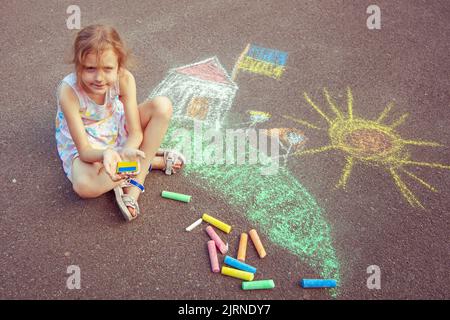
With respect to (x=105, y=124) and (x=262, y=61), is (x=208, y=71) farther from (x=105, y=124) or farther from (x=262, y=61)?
(x=105, y=124)

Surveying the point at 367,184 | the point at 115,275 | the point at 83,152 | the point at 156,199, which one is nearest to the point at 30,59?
the point at 83,152

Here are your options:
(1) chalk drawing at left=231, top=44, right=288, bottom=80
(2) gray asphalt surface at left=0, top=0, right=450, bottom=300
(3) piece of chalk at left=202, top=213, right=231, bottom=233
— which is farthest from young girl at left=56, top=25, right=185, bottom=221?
(1) chalk drawing at left=231, top=44, right=288, bottom=80

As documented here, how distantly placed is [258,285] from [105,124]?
1.43 metres

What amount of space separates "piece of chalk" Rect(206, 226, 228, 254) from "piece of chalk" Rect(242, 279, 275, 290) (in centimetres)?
26

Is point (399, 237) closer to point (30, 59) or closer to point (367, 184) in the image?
point (367, 184)

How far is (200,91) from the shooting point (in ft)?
11.5

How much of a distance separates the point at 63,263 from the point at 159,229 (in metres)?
0.59

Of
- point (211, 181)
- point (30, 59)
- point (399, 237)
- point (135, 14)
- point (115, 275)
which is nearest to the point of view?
point (115, 275)

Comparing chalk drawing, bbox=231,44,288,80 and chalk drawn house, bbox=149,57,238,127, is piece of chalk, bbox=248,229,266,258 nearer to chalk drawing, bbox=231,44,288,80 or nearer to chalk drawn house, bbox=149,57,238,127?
chalk drawn house, bbox=149,57,238,127

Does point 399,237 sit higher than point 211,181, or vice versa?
point 211,181

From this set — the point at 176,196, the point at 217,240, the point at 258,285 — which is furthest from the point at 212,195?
the point at 258,285

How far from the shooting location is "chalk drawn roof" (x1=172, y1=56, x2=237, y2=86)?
3654mm

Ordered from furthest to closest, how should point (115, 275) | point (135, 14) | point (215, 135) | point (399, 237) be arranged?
point (135, 14)
point (215, 135)
point (399, 237)
point (115, 275)

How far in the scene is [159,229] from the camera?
257 cm
